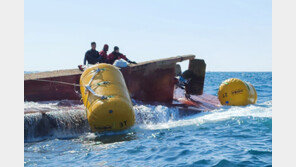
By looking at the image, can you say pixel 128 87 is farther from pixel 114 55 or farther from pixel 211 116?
pixel 211 116

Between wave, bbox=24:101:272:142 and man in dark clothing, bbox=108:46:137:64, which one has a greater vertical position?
man in dark clothing, bbox=108:46:137:64

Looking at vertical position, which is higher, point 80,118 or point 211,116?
point 80,118

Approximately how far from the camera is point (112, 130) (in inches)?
366

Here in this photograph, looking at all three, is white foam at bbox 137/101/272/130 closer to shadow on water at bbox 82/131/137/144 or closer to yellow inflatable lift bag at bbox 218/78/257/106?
yellow inflatable lift bag at bbox 218/78/257/106

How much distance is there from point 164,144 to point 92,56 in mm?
6242

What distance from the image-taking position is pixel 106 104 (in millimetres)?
8961

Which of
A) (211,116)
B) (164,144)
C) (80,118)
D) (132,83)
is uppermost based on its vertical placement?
(132,83)

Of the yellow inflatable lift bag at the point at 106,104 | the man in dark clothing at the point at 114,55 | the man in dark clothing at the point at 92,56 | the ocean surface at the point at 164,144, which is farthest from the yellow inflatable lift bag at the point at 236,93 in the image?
the yellow inflatable lift bag at the point at 106,104

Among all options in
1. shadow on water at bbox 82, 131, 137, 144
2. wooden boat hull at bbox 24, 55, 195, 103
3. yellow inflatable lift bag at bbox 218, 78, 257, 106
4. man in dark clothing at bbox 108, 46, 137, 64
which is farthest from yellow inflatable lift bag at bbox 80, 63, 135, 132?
yellow inflatable lift bag at bbox 218, 78, 257, 106

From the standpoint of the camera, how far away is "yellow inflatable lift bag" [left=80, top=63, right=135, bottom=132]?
8.99m

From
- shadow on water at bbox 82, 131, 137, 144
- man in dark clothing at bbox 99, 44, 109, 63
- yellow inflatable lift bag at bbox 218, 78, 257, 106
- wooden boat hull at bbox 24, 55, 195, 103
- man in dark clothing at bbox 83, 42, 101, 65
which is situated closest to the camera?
shadow on water at bbox 82, 131, 137, 144

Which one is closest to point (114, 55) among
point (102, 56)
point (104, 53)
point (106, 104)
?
point (104, 53)

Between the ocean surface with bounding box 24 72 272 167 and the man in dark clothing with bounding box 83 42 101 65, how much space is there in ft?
7.98

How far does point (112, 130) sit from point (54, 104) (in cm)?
316
